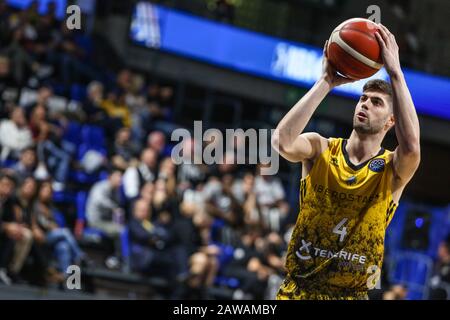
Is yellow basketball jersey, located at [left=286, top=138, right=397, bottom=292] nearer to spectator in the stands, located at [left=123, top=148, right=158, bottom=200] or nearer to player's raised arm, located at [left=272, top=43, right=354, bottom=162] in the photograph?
player's raised arm, located at [left=272, top=43, right=354, bottom=162]

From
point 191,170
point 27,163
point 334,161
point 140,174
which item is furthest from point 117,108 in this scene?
point 334,161

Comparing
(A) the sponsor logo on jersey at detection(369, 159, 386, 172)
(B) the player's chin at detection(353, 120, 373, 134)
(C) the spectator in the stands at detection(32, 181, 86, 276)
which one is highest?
(B) the player's chin at detection(353, 120, 373, 134)

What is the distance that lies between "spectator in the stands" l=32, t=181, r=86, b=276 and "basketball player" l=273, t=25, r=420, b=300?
17.7 feet

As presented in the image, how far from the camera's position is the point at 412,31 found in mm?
15273

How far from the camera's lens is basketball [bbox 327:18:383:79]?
374 cm

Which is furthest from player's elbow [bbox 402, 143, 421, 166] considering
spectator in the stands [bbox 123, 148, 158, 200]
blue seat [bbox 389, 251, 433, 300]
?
blue seat [bbox 389, 251, 433, 300]

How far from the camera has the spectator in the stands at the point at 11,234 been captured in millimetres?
8578

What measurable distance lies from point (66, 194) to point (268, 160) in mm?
3683

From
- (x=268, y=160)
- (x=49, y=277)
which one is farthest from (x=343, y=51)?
(x=268, y=160)

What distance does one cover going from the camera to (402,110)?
11.9 feet

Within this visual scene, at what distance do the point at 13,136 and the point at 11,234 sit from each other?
1.57 metres

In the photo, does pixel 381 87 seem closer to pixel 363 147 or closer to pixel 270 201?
pixel 363 147

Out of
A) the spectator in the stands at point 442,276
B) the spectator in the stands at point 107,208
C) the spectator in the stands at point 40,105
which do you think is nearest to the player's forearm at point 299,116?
the spectator in the stands at point 442,276

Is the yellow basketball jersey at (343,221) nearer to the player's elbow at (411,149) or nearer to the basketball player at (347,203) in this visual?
the basketball player at (347,203)
